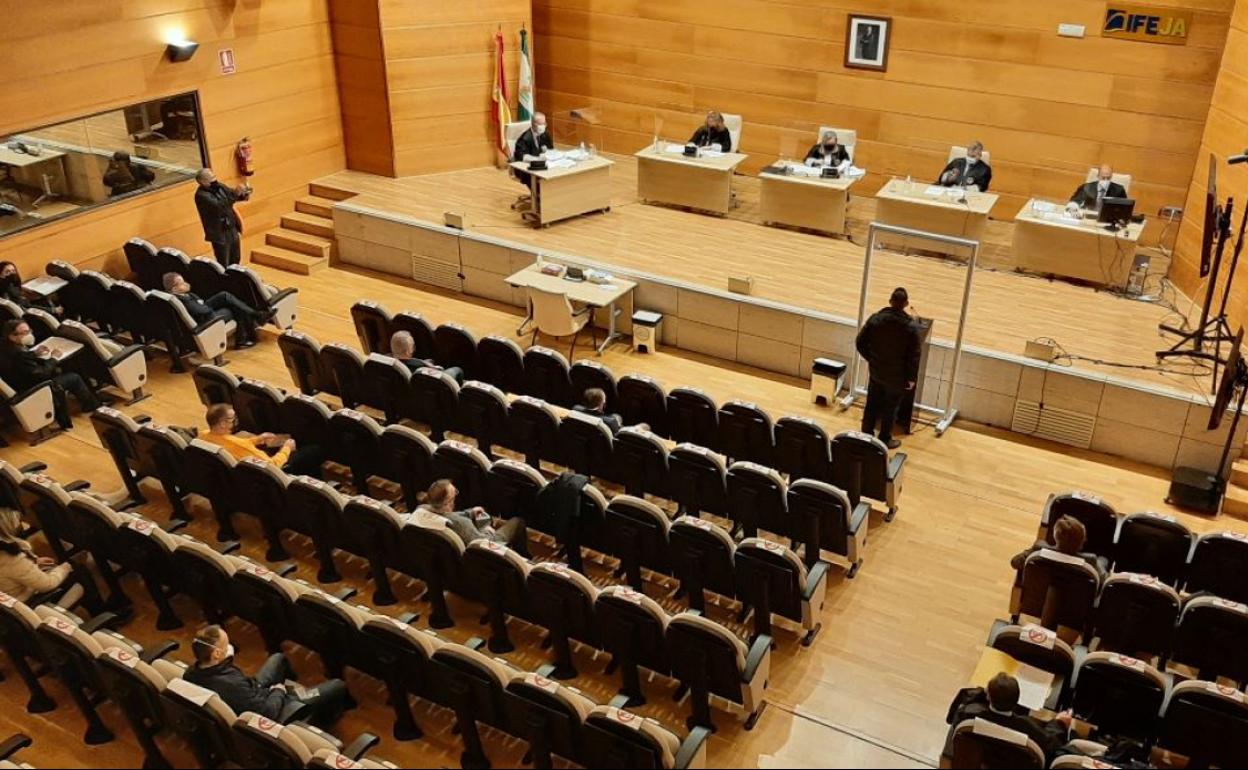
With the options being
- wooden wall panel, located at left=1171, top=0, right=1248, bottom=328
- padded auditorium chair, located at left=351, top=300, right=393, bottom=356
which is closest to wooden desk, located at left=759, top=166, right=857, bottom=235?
wooden wall panel, located at left=1171, top=0, right=1248, bottom=328

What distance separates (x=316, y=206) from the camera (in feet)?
46.1

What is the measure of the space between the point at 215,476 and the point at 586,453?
2729 millimetres

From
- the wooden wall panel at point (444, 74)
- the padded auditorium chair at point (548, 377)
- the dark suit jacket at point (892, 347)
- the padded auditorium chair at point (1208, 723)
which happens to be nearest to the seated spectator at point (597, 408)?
the padded auditorium chair at point (548, 377)

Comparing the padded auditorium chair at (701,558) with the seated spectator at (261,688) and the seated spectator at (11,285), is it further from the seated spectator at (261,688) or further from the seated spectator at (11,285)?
the seated spectator at (11,285)

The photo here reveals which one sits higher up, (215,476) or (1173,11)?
(1173,11)

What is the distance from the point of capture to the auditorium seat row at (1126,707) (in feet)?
17.3

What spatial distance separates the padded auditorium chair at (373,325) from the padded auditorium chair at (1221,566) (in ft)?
22.8

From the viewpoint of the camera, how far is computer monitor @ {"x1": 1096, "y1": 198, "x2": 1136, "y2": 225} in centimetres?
1106

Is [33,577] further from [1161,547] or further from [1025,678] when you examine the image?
[1161,547]

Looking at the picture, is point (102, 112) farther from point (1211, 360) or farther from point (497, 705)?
point (1211, 360)

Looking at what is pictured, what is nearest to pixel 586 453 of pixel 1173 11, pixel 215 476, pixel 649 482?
pixel 649 482

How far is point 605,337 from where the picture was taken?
11.6 meters

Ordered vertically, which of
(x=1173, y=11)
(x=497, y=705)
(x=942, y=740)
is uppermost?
(x=1173, y=11)

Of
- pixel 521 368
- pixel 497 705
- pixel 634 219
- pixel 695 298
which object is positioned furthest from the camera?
pixel 634 219
